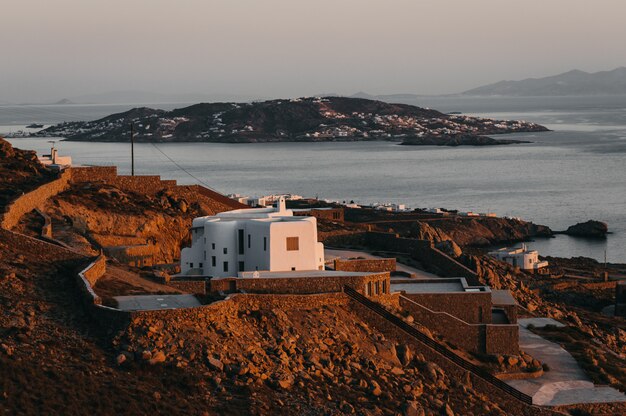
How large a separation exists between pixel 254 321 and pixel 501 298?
33.6ft

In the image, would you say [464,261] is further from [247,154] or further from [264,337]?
[247,154]

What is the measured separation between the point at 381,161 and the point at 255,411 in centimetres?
13449

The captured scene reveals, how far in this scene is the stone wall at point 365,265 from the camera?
31.5 meters

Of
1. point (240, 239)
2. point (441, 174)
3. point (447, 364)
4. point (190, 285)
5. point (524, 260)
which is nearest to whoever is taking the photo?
point (447, 364)

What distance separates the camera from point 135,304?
23719 millimetres

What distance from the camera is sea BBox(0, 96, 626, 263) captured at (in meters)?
92.1

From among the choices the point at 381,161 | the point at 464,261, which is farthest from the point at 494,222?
the point at 381,161

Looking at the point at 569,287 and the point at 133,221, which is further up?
the point at 133,221

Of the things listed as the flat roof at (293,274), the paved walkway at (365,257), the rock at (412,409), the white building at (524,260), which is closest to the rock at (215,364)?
the rock at (412,409)

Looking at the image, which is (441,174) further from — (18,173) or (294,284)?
(294,284)

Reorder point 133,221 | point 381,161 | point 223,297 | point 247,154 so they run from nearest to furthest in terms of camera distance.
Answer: point 223,297 → point 133,221 → point 381,161 → point 247,154

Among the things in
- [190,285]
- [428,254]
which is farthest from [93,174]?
[190,285]

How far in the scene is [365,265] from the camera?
106ft

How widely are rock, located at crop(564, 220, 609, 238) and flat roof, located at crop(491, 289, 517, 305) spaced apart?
44.8 meters
